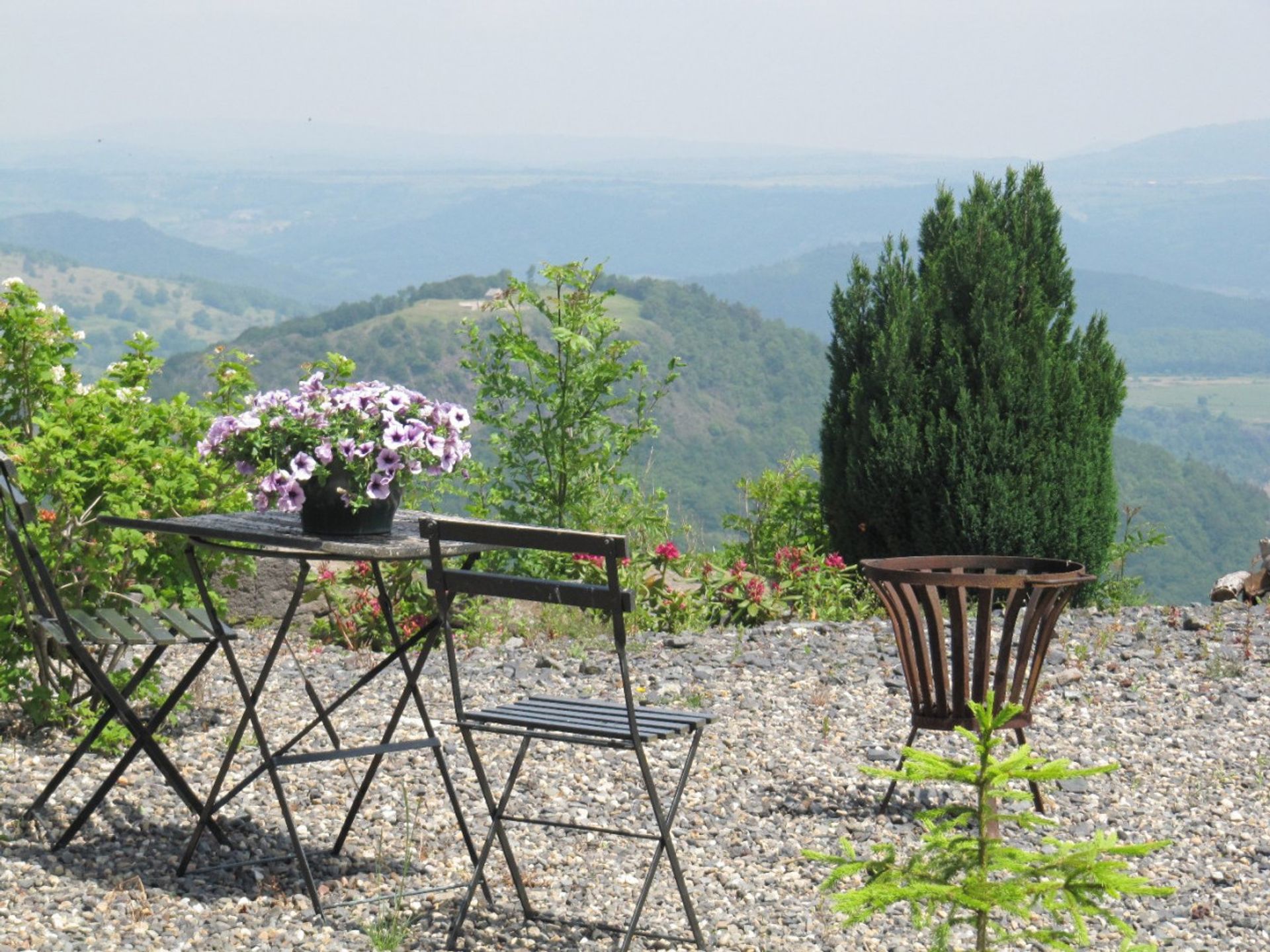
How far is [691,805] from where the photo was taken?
4488 mm

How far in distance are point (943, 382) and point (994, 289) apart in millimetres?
664

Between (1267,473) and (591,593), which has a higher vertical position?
(591,593)

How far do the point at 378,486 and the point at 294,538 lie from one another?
1.07 ft

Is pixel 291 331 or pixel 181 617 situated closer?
pixel 181 617

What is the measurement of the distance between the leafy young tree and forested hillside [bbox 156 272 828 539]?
131 feet

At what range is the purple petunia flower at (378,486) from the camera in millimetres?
3639

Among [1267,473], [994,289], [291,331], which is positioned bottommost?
[1267,473]

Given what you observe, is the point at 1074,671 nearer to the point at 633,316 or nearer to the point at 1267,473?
the point at 633,316

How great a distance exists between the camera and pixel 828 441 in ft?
28.1

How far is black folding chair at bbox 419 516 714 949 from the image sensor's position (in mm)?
3070

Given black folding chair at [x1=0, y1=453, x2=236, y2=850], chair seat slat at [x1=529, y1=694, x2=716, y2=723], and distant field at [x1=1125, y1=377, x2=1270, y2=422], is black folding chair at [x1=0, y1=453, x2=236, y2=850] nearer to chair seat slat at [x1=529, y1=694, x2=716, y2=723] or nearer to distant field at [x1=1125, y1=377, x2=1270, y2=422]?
chair seat slat at [x1=529, y1=694, x2=716, y2=723]

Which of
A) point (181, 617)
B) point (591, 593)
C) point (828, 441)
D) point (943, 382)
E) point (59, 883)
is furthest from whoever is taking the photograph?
point (828, 441)

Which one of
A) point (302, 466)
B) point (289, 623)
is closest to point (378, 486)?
point (302, 466)

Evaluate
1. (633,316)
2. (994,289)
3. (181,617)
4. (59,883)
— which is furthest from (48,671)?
(633,316)
